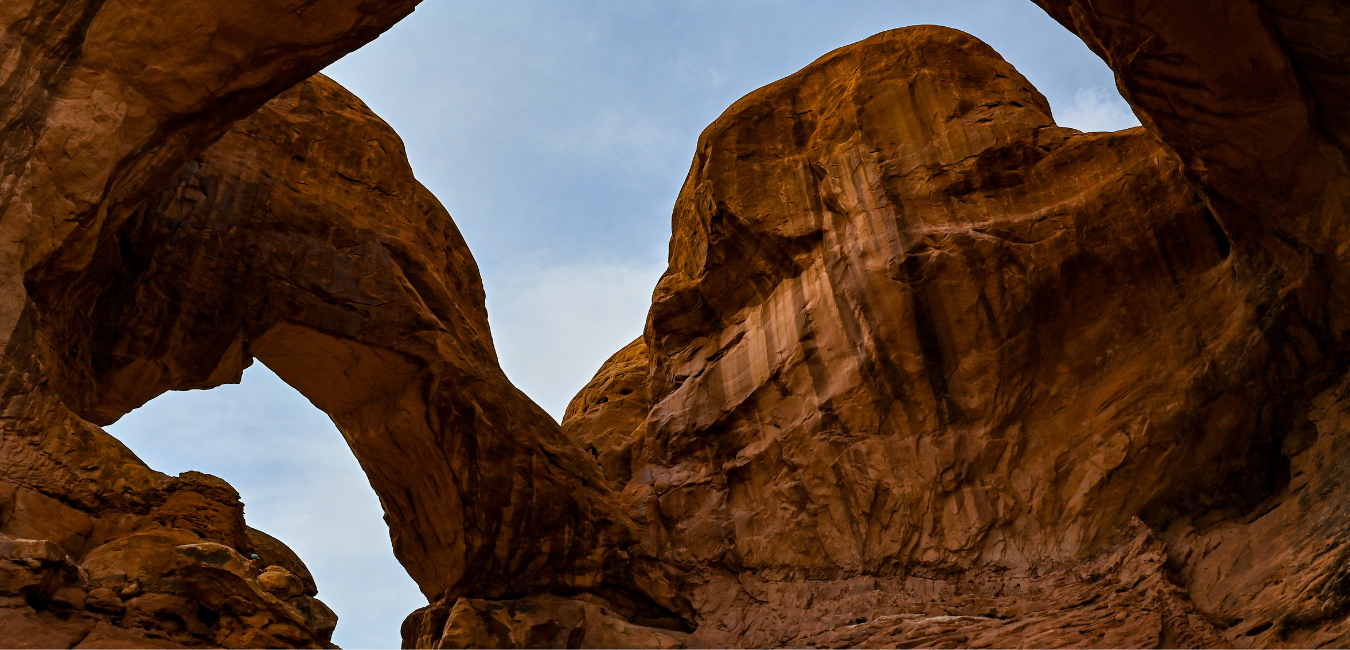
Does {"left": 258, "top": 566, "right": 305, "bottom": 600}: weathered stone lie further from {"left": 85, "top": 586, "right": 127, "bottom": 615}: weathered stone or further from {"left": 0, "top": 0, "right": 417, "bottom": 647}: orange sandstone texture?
{"left": 85, "top": 586, "right": 127, "bottom": 615}: weathered stone

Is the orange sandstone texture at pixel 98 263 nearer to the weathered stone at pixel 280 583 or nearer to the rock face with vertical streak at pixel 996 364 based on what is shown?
the weathered stone at pixel 280 583

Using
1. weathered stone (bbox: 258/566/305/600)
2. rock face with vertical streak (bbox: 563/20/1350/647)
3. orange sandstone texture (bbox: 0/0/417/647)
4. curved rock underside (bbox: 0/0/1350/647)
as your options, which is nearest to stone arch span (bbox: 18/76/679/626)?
curved rock underside (bbox: 0/0/1350/647)

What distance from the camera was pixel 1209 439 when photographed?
14.2 m

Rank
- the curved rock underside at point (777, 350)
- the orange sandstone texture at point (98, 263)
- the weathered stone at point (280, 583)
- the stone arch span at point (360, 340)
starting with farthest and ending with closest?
the stone arch span at point (360, 340)
the weathered stone at point (280, 583)
the curved rock underside at point (777, 350)
the orange sandstone texture at point (98, 263)

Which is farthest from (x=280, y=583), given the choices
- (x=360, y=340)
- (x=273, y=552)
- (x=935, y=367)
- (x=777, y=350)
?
(x=935, y=367)

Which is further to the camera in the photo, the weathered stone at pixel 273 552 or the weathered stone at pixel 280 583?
the weathered stone at pixel 273 552

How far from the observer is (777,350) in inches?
711

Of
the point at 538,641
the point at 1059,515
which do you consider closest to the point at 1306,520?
the point at 1059,515

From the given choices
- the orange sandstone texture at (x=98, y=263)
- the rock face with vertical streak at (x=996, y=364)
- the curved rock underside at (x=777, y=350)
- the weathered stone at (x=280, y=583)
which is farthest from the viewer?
the rock face with vertical streak at (x=996, y=364)

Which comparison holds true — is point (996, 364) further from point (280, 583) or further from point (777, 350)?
point (280, 583)

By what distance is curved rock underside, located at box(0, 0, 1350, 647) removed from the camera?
38.4 feet

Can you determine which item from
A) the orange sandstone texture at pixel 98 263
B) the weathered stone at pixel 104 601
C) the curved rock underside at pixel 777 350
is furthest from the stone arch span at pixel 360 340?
the weathered stone at pixel 104 601

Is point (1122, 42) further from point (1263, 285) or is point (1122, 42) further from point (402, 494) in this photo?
point (402, 494)

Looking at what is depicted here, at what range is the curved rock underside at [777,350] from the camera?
1170 centimetres
